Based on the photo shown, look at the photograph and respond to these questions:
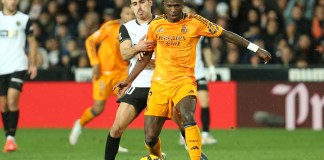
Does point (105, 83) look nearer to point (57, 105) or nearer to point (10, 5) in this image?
point (10, 5)

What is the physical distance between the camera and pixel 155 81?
10.4m

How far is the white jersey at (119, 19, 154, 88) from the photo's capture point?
11164 mm

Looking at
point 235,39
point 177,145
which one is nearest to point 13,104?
point 177,145

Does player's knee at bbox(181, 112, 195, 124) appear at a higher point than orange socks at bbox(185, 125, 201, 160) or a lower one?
higher

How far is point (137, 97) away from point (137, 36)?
2.51ft

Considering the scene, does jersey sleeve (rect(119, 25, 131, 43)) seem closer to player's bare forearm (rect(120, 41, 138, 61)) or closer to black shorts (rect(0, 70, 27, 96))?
player's bare forearm (rect(120, 41, 138, 61))

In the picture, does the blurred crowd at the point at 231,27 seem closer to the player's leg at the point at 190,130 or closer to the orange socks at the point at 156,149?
the orange socks at the point at 156,149

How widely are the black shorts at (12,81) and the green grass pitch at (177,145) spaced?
0.96 meters

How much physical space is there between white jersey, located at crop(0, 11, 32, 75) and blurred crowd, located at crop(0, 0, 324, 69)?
505 cm

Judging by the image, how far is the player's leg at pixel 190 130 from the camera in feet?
32.4

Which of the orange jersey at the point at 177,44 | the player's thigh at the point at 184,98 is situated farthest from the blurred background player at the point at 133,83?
the player's thigh at the point at 184,98

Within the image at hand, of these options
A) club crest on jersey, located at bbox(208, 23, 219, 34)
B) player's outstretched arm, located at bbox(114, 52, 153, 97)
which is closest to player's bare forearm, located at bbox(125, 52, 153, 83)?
player's outstretched arm, located at bbox(114, 52, 153, 97)

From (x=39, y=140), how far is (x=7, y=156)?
3.07 metres

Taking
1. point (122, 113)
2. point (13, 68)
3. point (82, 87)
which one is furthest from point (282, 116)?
point (122, 113)
